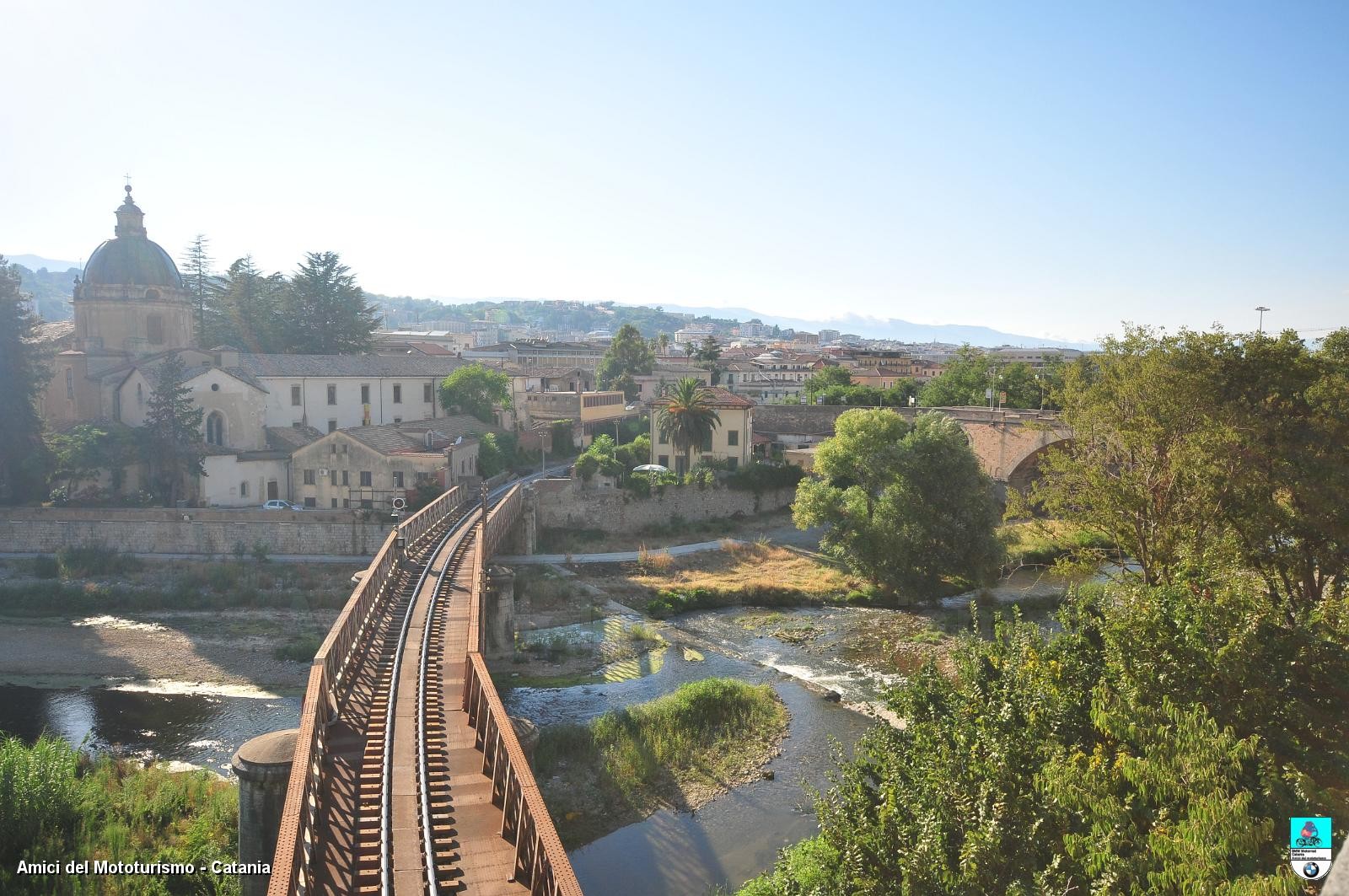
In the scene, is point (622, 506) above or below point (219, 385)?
below

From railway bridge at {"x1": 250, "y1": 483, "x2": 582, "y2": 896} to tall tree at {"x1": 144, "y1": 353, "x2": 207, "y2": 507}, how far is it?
974 inches

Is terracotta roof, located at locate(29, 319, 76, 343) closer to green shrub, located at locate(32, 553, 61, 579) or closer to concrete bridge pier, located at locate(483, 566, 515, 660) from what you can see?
green shrub, located at locate(32, 553, 61, 579)

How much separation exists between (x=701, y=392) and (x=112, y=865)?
34.5 meters

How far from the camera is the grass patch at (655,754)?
17.9 meters

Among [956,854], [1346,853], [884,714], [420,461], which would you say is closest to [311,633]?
[420,461]

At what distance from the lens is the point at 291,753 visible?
13.2m

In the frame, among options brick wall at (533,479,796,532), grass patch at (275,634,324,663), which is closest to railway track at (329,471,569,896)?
grass patch at (275,634,324,663)

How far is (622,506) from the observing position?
43.4 metres

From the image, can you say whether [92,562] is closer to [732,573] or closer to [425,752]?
[732,573]

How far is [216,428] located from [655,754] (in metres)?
30.7

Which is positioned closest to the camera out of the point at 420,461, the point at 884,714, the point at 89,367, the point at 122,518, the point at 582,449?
the point at 884,714

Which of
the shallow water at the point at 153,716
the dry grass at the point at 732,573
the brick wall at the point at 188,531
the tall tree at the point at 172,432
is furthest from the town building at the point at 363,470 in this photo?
the shallow water at the point at 153,716

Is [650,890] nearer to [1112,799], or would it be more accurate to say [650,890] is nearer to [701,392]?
[1112,799]

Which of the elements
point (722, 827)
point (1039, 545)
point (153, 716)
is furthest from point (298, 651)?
point (1039, 545)
